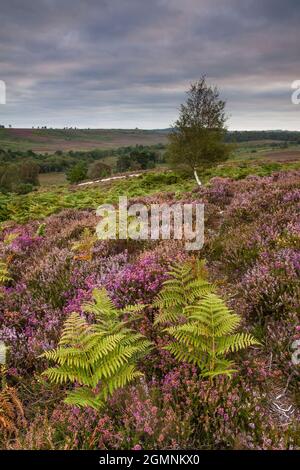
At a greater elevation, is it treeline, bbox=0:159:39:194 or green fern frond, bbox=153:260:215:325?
treeline, bbox=0:159:39:194

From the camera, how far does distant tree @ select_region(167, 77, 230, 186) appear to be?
975 inches

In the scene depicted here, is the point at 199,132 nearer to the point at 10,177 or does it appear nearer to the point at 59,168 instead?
the point at 10,177

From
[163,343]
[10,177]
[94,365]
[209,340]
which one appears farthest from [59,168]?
[209,340]

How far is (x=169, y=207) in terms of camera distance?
9992mm

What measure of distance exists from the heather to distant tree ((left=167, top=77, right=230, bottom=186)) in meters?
17.6

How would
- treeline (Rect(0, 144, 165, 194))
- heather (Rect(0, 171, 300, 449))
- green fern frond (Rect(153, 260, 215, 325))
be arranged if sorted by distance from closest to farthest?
1. heather (Rect(0, 171, 300, 449))
2. green fern frond (Rect(153, 260, 215, 325))
3. treeline (Rect(0, 144, 165, 194))

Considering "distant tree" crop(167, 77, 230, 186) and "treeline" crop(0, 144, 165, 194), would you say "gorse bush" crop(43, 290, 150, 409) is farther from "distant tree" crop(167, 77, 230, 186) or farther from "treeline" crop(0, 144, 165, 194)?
"treeline" crop(0, 144, 165, 194)

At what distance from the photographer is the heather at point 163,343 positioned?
2.81 metres

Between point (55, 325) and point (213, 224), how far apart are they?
4545 mm

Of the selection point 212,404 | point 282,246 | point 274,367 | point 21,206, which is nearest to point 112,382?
point 212,404

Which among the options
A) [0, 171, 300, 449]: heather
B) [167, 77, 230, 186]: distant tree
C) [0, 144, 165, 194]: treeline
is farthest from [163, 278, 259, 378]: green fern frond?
[0, 144, 165, 194]: treeline

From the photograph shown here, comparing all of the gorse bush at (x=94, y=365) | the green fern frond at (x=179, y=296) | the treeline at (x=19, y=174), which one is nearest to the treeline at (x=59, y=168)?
the treeline at (x=19, y=174)

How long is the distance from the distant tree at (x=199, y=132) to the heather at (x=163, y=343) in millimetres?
17577
